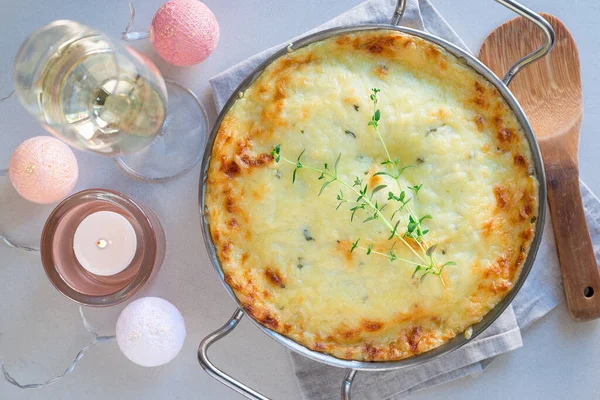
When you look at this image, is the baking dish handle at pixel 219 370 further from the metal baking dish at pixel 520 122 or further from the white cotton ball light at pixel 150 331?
the white cotton ball light at pixel 150 331

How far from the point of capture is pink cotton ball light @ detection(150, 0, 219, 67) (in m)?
1.94

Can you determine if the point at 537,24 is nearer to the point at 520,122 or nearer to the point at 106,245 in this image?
the point at 520,122

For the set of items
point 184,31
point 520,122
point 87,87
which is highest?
point 520,122

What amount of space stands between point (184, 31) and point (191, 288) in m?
0.80

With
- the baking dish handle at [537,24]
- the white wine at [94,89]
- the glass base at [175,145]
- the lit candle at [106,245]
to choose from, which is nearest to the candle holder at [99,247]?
the lit candle at [106,245]

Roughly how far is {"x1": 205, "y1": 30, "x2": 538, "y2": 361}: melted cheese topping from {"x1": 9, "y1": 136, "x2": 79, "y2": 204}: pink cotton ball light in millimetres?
537

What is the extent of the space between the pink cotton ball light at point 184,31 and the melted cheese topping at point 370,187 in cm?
31

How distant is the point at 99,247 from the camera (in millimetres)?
2043

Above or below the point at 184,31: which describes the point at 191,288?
below

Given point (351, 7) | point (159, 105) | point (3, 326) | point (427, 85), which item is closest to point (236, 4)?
point (351, 7)

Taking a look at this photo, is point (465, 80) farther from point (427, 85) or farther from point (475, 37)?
point (475, 37)

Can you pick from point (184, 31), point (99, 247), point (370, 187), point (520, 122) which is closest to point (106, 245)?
point (99, 247)

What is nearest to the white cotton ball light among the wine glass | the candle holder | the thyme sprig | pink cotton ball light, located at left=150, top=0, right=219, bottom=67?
the candle holder

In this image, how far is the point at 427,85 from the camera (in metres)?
1.75
